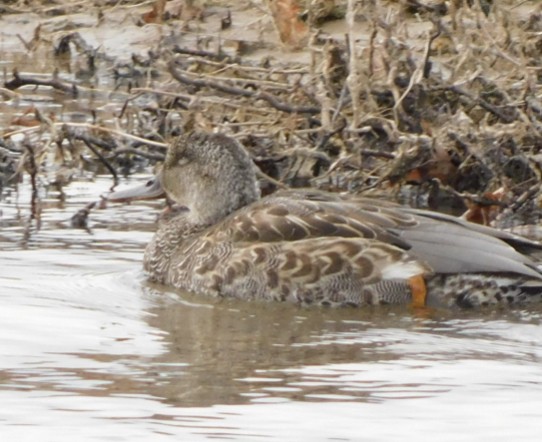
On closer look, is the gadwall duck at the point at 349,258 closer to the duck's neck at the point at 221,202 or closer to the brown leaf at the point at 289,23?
the duck's neck at the point at 221,202

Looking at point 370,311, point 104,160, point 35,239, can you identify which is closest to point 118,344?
point 370,311

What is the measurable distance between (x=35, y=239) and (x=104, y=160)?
1.63m

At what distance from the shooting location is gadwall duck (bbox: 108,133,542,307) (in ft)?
26.0

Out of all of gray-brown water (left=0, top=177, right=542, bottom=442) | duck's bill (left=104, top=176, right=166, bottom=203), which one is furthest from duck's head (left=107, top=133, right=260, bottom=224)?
gray-brown water (left=0, top=177, right=542, bottom=442)

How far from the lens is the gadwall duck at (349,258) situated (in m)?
7.92

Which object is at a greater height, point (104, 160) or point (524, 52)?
point (524, 52)

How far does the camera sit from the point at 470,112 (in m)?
10.3

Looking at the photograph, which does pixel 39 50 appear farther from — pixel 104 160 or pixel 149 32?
pixel 104 160

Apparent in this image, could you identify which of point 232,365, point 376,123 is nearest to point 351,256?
point 232,365

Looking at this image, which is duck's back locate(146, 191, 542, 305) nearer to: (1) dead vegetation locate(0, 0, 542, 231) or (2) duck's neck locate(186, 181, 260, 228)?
(2) duck's neck locate(186, 181, 260, 228)

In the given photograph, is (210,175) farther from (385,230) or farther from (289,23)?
(289,23)

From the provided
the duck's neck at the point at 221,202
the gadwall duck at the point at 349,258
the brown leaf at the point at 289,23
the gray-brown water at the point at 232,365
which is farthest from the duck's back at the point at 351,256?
the brown leaf at the point at 289,23

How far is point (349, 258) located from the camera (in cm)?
803

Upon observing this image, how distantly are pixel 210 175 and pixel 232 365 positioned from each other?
2316 mm
